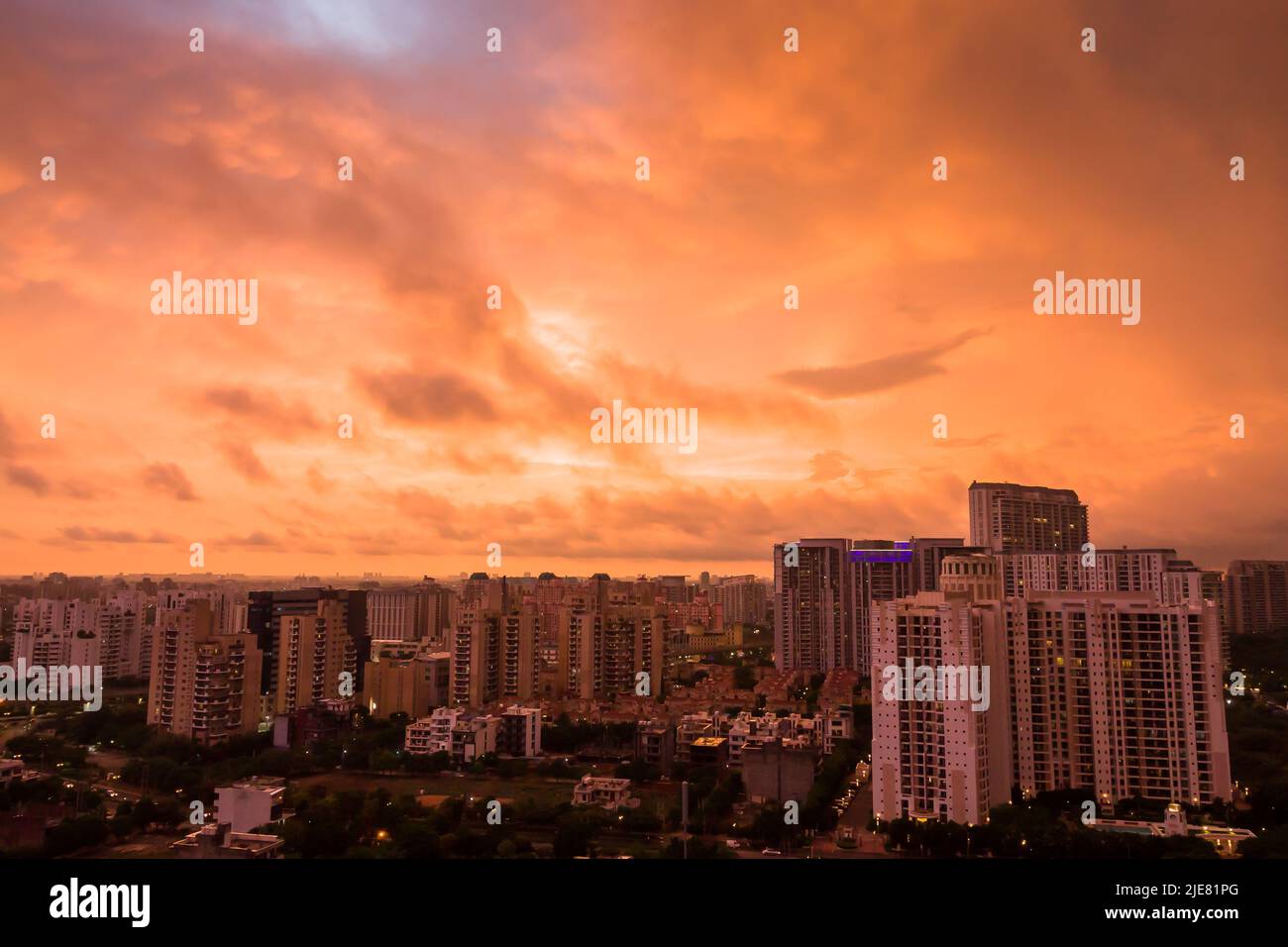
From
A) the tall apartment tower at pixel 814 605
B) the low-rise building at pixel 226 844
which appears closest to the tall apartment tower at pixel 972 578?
the low-rise building at pixel 226 844

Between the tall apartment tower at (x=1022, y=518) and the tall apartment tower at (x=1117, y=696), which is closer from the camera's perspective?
the tall apartment tower at (x=1117, y=696)

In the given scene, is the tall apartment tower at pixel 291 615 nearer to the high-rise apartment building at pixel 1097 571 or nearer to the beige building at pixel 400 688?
the beige building at pixel 400 688

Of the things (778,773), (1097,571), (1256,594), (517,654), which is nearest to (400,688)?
(517,654)

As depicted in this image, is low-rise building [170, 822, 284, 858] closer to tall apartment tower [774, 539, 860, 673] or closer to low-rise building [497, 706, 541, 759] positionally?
low-rise building [497, 706, 541, 759]

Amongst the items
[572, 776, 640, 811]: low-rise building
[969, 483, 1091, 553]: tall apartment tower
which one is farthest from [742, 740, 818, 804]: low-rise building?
[969, 483, 1091, 553]: tall apartment tower
